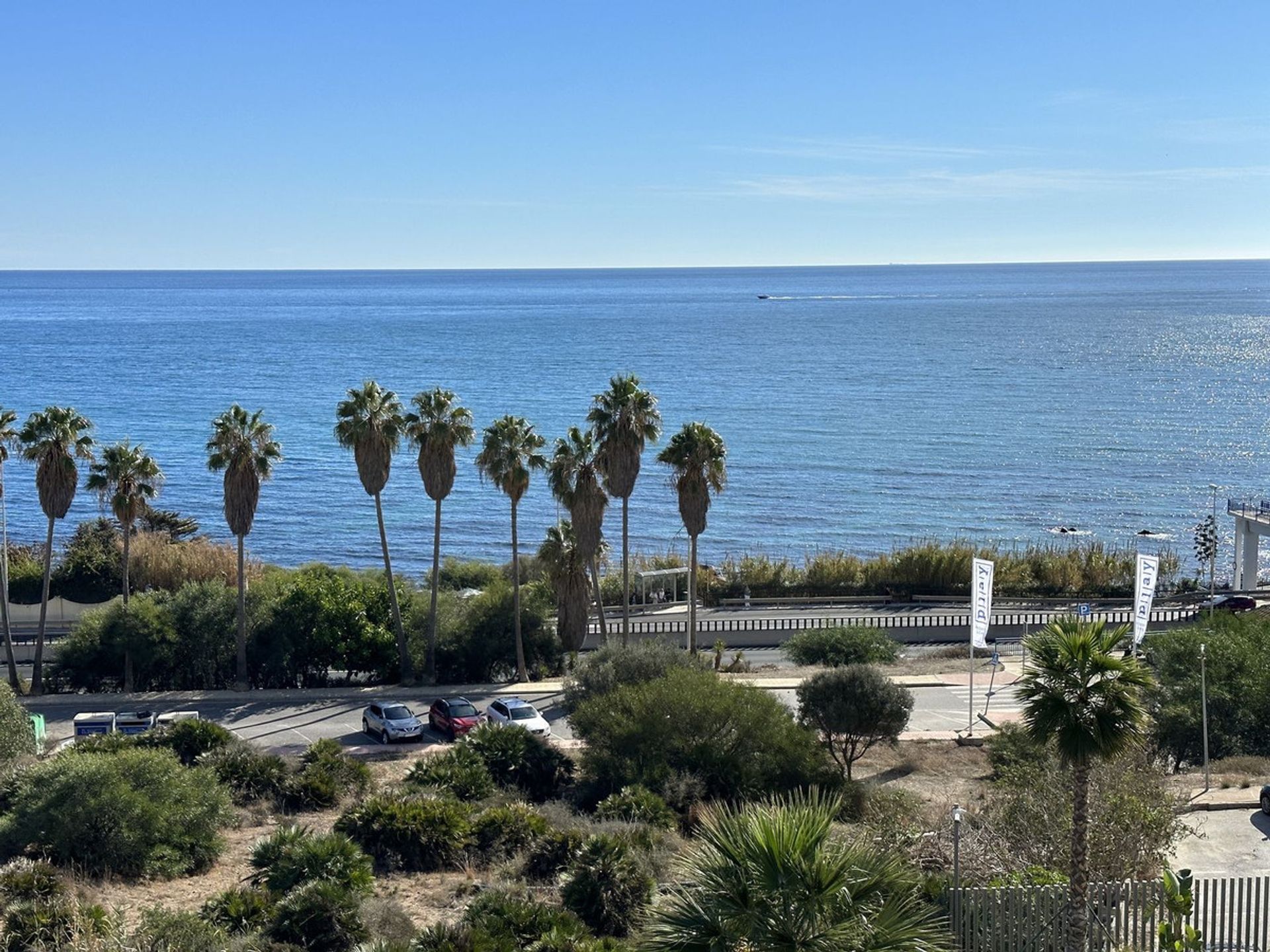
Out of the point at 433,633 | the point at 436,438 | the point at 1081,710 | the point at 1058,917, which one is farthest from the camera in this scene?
the point at 433,633

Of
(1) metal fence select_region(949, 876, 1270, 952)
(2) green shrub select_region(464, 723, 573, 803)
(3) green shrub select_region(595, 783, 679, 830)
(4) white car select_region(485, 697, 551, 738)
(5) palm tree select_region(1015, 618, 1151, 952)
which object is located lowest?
(4) white car select_region(485, 697, 551, 738)

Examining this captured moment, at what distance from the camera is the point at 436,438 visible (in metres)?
40.1

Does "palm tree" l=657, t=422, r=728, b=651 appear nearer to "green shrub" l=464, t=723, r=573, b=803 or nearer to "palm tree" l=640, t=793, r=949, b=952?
"green shrub" l=464, t=723, r=573, b=803

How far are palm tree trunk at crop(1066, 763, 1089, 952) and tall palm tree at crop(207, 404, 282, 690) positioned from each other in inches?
1161

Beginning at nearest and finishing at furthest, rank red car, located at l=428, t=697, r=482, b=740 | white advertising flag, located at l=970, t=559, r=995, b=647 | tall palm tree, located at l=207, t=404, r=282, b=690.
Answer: red car, located at l=428, t=697, r=482, b=740 → white advertising flag, located at l=970, t=559, r=995, b=647 → tall palm tree, located at l=207, t=404, r=282, b=690

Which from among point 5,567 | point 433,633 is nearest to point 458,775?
point 433,633

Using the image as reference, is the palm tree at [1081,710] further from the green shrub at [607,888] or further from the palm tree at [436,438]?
the palm tree at [436,438]

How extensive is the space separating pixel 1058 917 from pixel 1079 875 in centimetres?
53

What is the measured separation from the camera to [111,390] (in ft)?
461

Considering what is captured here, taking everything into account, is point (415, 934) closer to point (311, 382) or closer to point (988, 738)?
point (988, 738)

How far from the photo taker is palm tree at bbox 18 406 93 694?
1522 inches

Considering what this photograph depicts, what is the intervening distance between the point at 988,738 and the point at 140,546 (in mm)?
38620

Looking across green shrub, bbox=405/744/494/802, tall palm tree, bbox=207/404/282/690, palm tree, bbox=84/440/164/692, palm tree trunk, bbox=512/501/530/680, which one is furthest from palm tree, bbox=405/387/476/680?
green shrub, bbox=405/744/494/802

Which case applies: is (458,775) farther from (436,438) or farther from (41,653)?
(41,653)
